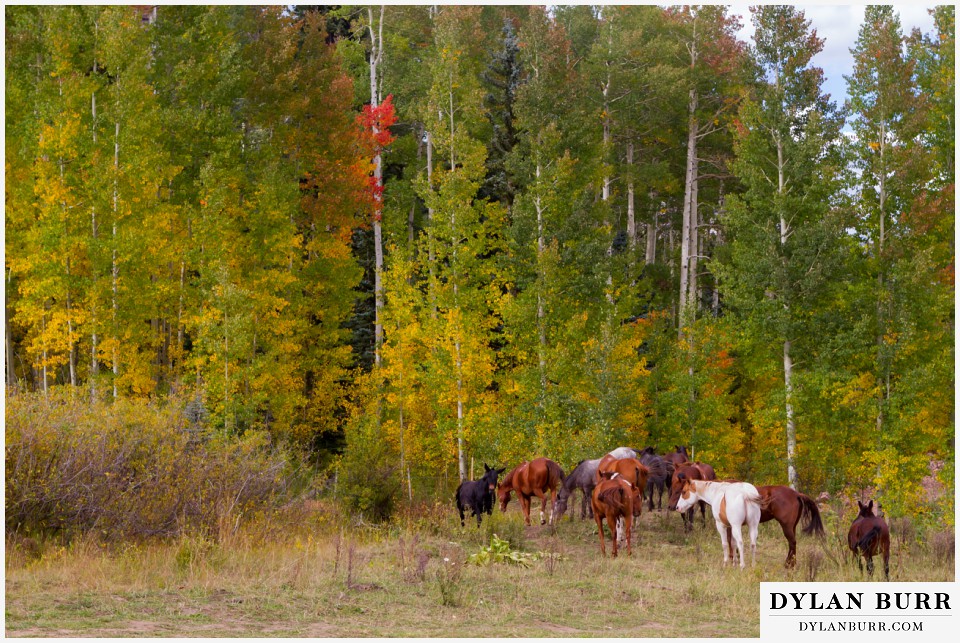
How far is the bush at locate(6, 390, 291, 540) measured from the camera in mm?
14258

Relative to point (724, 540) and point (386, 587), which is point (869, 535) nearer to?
point (724, 540)

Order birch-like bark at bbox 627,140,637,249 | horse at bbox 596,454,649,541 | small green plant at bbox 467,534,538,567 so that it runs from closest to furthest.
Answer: small green plant at bbox 467,534,538,567
horse at bbox 596,454,649,541
birch-like bark at bbox 627,140,637,249

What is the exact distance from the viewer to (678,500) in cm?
1578

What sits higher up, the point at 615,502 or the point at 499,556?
the point at 615,502

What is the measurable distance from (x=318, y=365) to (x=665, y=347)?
37.7 ft

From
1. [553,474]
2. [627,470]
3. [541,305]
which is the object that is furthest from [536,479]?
[541,305]

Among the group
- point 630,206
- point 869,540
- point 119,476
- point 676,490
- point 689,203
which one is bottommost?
point 869,540

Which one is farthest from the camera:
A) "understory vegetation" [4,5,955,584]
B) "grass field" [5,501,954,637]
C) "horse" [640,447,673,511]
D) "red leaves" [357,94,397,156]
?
"red leaves" [357,94,397,156]

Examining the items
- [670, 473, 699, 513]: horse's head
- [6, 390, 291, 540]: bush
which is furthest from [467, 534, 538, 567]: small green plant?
[6, 390, 291, 540]: bush

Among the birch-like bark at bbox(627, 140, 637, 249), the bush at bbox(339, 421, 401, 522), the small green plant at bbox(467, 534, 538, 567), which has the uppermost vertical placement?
the birch-like bark at bbox(627, 140, 637, 249)

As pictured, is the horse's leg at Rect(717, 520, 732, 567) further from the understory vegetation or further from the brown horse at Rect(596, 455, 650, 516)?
the understory vegetation

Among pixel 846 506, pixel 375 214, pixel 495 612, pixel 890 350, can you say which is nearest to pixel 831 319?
pixel 890 350

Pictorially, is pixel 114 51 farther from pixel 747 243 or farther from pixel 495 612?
pixel 495 612

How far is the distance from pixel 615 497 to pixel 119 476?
7455 millimetres
